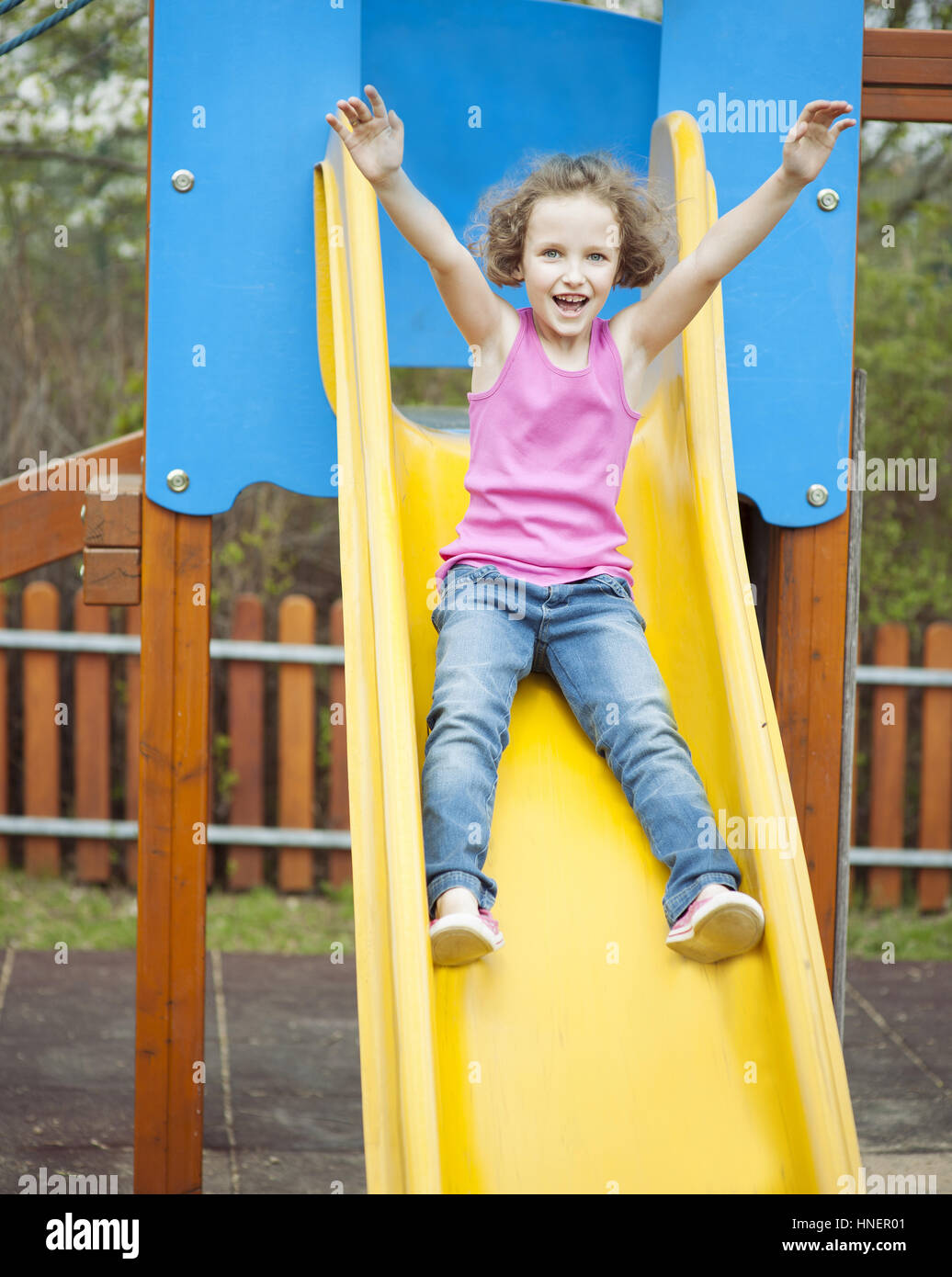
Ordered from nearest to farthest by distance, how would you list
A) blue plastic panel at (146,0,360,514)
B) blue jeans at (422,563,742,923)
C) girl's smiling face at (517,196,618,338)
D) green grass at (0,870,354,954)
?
blue jeans at (422,563,742,923)
girl's smiling face at (517,196,618,338)
blue plastic panel at (146,0,360,514)
green grass at (0,870,354,954)

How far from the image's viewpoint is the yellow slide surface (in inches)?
84.1

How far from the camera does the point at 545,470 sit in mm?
2830

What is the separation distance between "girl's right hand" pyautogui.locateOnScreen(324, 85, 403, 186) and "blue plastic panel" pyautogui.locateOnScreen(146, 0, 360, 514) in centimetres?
75

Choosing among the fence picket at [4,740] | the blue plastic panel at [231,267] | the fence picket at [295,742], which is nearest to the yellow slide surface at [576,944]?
the blue plastic panel at [231,267]

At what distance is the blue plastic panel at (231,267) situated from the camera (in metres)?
3.18

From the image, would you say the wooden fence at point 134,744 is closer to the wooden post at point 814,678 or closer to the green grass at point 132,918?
the green grass at point 132,918

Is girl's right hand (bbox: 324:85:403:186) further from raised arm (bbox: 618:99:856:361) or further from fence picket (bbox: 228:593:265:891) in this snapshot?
fence picket (bbox: 228:593:265:891)

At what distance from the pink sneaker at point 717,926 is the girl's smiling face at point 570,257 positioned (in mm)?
1231

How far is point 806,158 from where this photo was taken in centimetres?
254

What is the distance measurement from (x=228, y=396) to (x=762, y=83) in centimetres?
156

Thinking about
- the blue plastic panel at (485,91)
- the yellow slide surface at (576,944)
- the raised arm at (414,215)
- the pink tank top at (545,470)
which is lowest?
the yellow slide surface at (576,944)

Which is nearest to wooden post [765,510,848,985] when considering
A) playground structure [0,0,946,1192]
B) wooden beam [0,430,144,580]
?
playground structure [0,0,946,1192]
